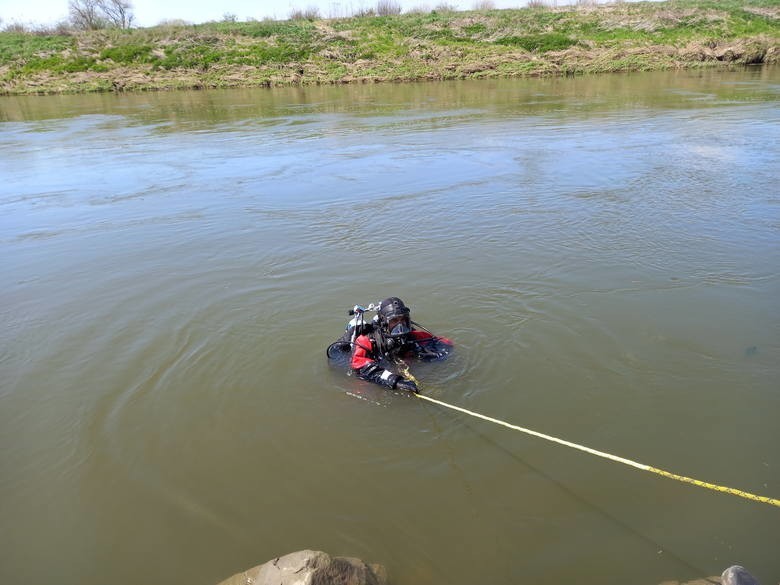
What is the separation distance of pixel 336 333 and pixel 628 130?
50.4 ft

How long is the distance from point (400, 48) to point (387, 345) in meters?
Answer: 42.2

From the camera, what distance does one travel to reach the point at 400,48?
42.9m

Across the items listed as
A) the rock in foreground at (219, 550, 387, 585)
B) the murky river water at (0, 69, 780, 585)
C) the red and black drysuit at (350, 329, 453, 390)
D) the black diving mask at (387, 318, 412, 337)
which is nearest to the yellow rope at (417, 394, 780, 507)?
the murky river water at (0, 69, 780, 585)

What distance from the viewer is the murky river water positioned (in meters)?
3.81

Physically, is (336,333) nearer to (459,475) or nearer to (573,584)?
(459,475)

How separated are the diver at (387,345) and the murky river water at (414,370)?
0.68 ft

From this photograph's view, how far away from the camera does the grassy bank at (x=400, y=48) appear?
128 ft

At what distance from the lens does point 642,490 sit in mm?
4062

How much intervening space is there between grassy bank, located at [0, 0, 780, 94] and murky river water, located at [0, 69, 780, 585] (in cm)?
2801

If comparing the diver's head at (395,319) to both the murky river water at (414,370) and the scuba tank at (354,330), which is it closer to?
the scuba tank at (354,330)

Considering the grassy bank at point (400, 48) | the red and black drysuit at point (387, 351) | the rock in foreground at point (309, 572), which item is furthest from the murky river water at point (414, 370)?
the grassy bank at point (400, 48)

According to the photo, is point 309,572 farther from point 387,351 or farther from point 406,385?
point 387,351

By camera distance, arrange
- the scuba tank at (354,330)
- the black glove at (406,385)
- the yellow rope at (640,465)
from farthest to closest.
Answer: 1. the scuba tank at (354,330)
2. the black glove at (406,385)
3. the yellow rope at (640,465)

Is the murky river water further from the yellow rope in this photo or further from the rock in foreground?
the rock in foreground
